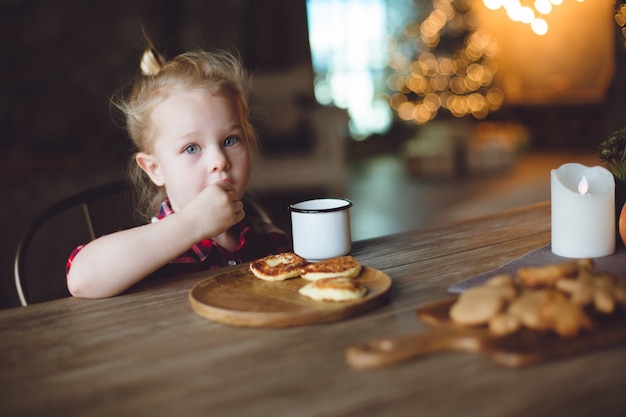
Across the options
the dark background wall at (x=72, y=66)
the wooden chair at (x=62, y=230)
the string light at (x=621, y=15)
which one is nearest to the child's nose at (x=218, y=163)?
the wooden chair at (x=62, y=230)

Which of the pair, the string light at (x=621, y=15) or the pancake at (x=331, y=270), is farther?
the string light at (x=621, y=15)

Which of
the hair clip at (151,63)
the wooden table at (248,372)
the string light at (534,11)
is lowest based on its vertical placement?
the wooden table at (248,372)

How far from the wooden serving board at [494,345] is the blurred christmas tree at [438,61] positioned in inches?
274

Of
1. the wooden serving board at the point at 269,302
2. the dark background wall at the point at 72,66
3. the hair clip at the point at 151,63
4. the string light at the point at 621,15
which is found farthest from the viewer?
the dark background wall at the point at 72,66

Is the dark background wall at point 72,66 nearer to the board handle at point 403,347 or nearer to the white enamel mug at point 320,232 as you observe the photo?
the white enamel mug at point 320,232

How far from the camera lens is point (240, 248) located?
1.39 meters

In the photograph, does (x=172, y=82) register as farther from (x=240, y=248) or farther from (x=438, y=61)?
(x=438, y=61)

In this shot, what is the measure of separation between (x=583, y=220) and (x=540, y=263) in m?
0.10

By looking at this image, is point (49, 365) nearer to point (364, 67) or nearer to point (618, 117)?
point (618, 117)

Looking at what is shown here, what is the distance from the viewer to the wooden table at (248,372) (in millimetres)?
633

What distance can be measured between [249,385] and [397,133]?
7.26 m

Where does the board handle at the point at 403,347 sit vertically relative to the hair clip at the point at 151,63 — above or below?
below

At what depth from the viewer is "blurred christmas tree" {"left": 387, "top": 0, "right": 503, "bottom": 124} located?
24.5 ft

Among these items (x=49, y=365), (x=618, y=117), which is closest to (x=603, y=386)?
(x=49, y=365)
